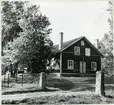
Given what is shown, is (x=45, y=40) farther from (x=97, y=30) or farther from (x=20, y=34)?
(x=97, y=30)

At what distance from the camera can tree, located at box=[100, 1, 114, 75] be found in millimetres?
6176

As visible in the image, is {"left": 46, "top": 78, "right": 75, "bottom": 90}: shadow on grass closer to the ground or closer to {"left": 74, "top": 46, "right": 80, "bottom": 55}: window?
the ground

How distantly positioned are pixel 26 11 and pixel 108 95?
2.54 meters

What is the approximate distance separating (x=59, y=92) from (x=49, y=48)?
962mm

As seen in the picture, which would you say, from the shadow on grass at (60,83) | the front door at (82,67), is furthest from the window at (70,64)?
the shadow on grass at (60,83)

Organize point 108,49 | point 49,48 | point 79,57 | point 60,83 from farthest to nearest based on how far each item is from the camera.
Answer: point 79,57
point 108,49
point 60,83
point 49,48

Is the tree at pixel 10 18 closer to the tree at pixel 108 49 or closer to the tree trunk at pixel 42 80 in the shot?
the tree trunk at pixel 42 80

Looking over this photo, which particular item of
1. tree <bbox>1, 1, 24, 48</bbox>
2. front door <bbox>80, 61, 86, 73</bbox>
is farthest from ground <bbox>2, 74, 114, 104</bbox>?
tree <bbox>1, 1, 24, 48</bbox>

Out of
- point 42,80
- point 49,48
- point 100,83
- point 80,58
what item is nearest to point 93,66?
point 100,83

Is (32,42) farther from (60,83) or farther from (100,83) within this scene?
(100,83)

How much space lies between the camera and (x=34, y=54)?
227 inches

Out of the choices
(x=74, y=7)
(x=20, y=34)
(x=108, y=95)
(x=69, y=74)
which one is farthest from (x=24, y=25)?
(x=108, y=95)

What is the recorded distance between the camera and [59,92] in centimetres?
586

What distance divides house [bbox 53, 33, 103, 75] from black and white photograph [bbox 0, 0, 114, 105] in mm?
47
